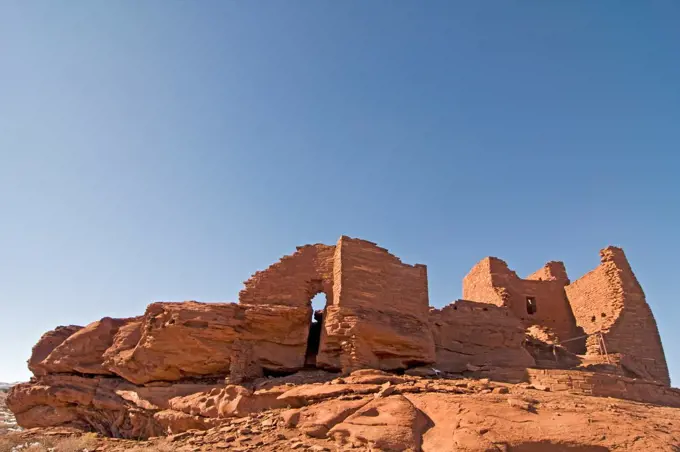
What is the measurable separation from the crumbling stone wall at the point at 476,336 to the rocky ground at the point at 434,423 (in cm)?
351

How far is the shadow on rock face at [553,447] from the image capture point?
753cm

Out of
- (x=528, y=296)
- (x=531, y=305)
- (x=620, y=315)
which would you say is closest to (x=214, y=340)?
(x=528, y=296)

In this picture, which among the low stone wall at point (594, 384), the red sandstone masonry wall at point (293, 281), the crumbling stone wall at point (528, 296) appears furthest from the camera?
the crumbling stone wall at point (528, 296)

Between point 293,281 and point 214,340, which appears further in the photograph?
point 293,281

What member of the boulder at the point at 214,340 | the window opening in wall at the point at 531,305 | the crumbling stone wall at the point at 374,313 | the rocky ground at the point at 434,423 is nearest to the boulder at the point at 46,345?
the boulder at the point at 214,340

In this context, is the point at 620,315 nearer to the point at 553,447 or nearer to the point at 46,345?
the point at 553,447

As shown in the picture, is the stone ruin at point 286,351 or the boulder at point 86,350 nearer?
the stone ruin at point 286,351

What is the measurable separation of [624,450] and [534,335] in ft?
38.5

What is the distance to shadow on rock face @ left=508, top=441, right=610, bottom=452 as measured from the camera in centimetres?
753

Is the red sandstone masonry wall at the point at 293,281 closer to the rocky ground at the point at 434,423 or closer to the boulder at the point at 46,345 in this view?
the rocky ground at the point at 434,423

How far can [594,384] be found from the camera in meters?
11.4

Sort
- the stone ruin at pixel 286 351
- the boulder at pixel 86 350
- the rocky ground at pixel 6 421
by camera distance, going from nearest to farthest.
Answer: the stone ruin at pixel 286 351, the boulder at pixel 86 350, the rocky ground at pixel 6 421

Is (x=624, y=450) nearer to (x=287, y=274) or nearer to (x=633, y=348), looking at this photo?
(x=287, y=274)

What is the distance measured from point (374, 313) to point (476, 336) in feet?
14.8
